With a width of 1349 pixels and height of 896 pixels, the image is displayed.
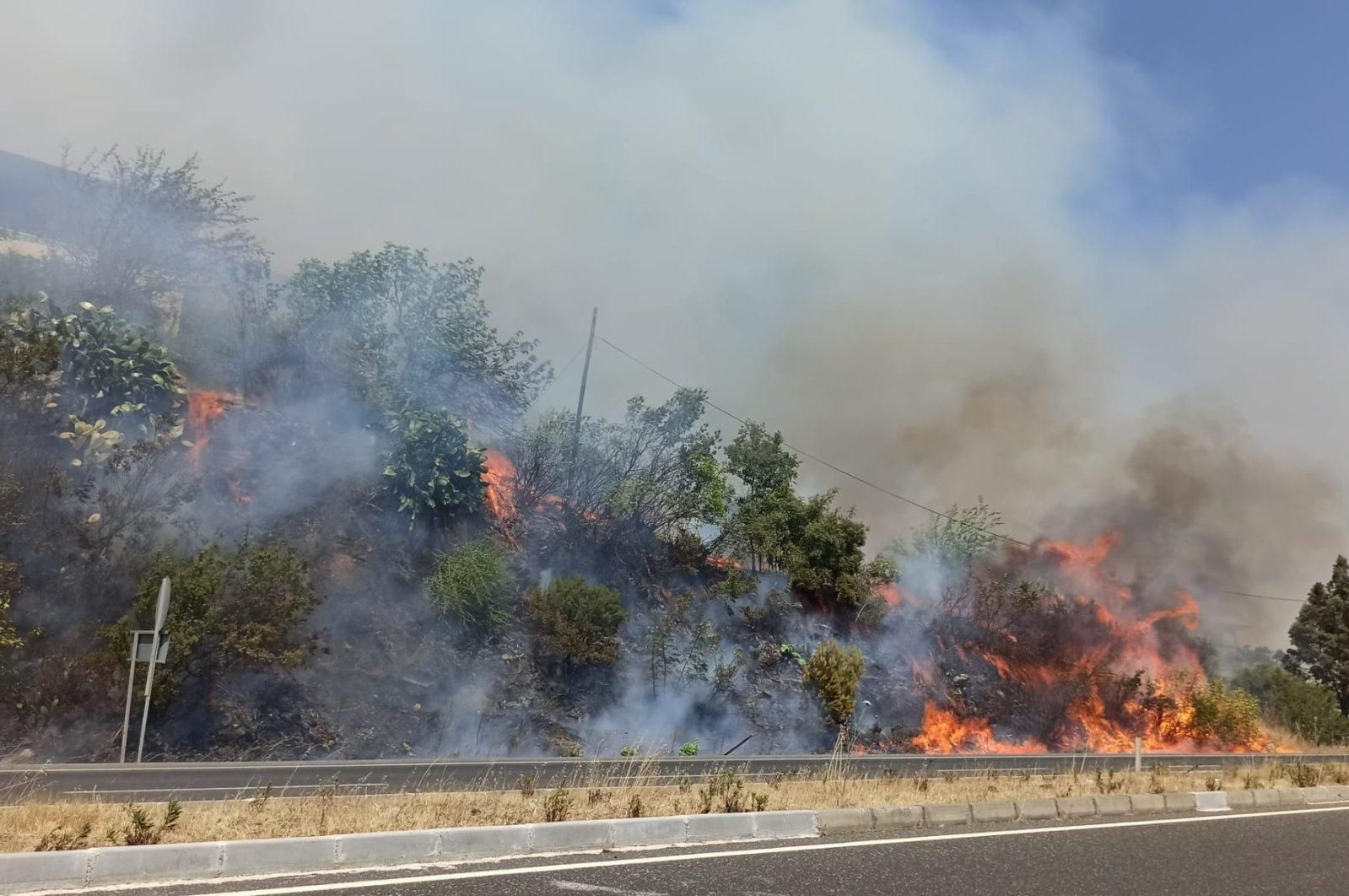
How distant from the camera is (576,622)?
3061 cm

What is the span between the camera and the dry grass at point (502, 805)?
8.07 metres

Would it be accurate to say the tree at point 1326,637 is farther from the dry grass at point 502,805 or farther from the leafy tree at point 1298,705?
the dry grass at point 502,805

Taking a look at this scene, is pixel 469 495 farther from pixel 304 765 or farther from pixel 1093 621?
pixel 1093 621

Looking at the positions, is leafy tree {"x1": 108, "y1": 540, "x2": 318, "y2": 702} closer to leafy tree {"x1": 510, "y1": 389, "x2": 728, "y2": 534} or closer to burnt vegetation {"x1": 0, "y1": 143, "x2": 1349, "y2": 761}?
burnt vegetation {"x1": 0, "y1": 143, "x2": 1349, "y2": 761}

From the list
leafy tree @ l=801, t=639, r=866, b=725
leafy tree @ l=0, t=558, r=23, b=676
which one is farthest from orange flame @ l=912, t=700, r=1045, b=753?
leafy tree @ l=0, t=558, r=23, b=676

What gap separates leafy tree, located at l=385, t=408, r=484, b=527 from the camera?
3170 centimetres

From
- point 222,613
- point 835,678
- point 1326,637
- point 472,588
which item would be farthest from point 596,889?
point 1326,637

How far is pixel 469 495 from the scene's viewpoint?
3297cm

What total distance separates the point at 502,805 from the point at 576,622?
67.5ft

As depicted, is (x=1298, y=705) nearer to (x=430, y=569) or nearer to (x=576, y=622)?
(x=576, y=622)

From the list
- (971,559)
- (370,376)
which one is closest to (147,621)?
(370,376)

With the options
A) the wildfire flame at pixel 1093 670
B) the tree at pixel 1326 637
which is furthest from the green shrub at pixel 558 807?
the tree at pixel 1326 637

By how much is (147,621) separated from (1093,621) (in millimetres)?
35773

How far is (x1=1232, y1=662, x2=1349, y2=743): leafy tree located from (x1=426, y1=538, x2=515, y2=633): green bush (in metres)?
33.6
